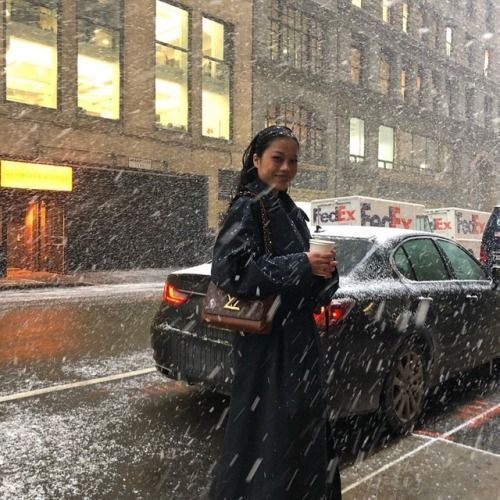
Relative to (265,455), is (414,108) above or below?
above

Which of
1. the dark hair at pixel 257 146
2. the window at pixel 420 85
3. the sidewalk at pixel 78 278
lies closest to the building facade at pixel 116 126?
the sidewalk at pixel 78 278

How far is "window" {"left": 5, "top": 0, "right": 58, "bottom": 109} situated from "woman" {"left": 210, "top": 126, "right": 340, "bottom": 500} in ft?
57.3

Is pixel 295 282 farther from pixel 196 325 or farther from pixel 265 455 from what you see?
pixel 196 325

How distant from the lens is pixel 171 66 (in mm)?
22188

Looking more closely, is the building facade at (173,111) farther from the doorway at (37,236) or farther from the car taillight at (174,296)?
the car taillight at (174,296)

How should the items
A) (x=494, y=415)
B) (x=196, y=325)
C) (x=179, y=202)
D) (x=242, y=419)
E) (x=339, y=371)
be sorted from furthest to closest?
(x=179, y=202) < (x=494, y=415) < (x=196, y=325) < (x=339, y=371) < (x=242, y=419)

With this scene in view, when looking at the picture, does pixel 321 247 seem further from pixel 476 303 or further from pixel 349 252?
pixel 476 303

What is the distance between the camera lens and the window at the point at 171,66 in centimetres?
2175

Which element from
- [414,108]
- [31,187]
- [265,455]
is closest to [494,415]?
[265,455]

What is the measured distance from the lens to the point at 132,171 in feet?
67.8

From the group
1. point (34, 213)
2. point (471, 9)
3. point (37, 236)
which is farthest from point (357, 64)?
point (37, 236)

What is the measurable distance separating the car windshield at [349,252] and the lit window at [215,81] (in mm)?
19522

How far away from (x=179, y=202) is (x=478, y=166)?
Answer: 3050 centimetres

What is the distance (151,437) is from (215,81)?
21415 millimetres
